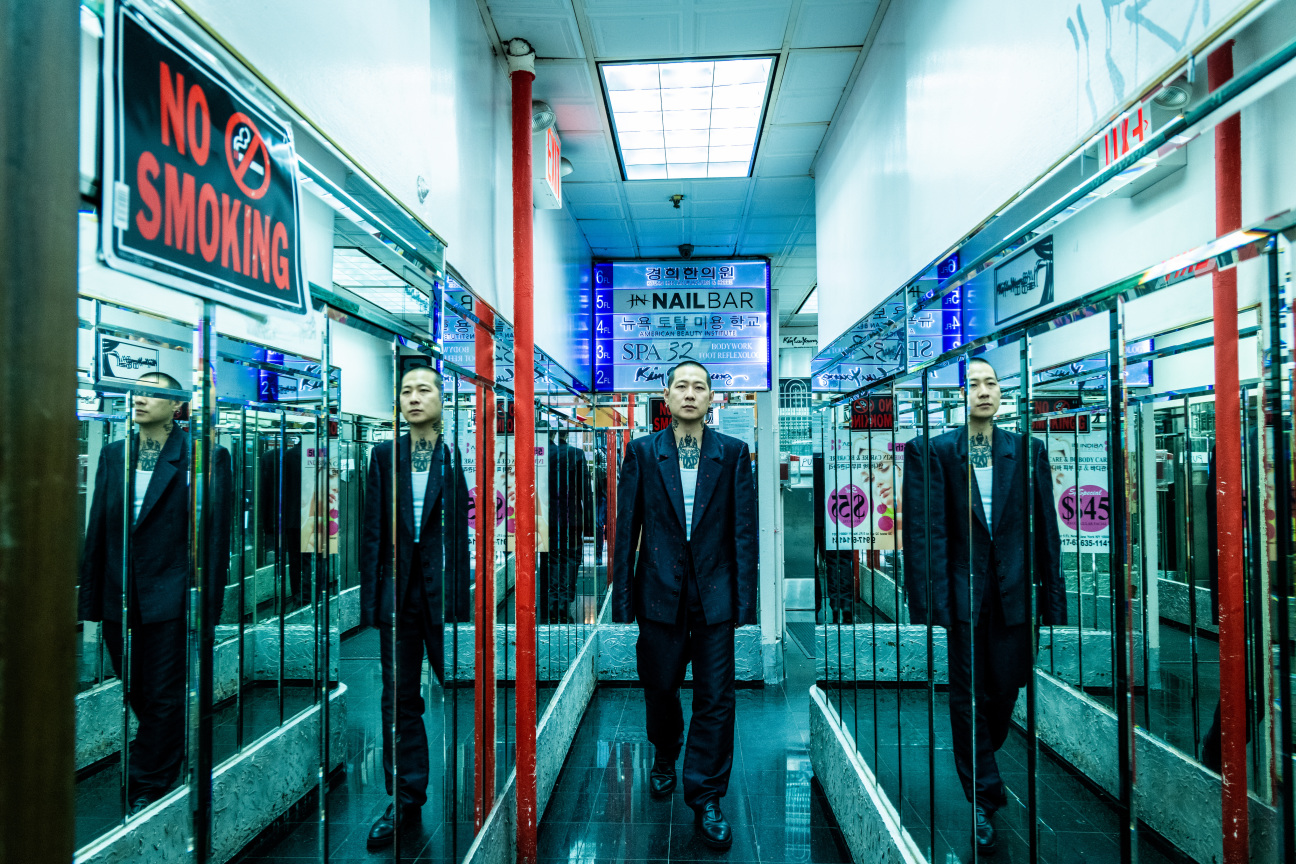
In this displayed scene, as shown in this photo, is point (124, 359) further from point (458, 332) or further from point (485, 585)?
point (485, 585)

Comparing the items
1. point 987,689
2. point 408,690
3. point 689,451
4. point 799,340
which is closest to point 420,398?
point 408,690

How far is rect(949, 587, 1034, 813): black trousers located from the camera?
1634 millimetres

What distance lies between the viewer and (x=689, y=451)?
3.42 metres

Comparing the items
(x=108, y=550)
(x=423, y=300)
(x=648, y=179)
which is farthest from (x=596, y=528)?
(x=108, y=550)

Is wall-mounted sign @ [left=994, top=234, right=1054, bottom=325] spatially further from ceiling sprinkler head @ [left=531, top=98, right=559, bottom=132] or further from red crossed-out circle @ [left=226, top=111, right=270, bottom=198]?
ceiling sprinkler head @ [left=531, top=98, right=559, bottom=132]

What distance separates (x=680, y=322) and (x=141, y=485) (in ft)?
15.2

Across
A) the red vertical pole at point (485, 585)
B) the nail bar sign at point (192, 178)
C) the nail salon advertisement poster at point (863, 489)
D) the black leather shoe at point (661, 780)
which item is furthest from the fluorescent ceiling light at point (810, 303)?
the nail bar sign at point (192, 178)

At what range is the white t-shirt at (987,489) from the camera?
1.65 m

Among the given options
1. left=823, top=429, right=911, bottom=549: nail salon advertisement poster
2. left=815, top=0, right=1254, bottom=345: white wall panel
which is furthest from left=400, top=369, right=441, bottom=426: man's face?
left=815, top=0, right=1254, bottom=345: white wall panel

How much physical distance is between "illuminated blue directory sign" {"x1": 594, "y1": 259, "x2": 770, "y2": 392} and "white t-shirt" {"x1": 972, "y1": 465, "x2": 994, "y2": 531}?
138 inches

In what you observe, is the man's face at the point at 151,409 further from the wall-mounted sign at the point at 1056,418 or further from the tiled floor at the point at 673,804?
the tiled floor at the point at 673,804

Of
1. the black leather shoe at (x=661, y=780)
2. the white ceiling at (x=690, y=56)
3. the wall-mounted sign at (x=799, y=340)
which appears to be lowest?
the black leather shoe at (x=661, y=780)

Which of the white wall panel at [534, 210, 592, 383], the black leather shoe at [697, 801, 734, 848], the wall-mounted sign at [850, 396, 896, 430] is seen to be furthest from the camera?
the white wall panel at [534, 210, 592, 383]

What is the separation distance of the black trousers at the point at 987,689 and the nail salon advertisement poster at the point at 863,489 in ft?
2.51
